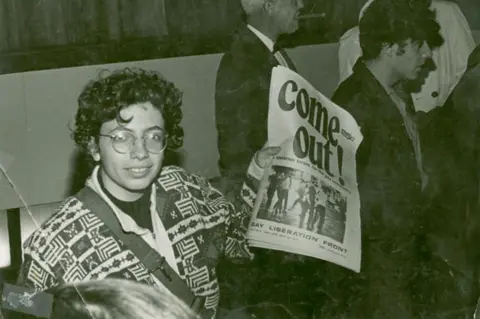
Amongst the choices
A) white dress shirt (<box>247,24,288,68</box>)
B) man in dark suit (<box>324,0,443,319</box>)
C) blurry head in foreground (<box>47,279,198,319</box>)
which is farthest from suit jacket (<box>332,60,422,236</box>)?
blurry head in foreground (<box>47,279,198,319</box>)

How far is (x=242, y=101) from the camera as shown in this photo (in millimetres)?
1450

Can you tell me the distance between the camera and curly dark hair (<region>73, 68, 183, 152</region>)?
1.37 meters

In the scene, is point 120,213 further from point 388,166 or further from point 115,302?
point 388,166

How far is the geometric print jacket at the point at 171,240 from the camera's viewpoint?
140 centimetres

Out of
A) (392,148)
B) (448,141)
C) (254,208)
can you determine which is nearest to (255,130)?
(254,208)

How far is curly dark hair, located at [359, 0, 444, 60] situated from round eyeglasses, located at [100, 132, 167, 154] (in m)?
0.36

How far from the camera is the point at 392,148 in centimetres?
156

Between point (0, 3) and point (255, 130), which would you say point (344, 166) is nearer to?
point (255, 130)

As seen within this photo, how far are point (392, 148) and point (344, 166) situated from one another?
93 millimetres

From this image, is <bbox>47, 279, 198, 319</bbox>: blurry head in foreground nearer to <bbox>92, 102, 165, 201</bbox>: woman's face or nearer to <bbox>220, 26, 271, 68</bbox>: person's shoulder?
<bbox>92, 102, 165, 201</bbox>: woman's face

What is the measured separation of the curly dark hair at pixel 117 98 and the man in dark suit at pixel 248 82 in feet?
0.27

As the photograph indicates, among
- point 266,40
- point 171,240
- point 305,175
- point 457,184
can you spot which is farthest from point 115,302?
point 457,184

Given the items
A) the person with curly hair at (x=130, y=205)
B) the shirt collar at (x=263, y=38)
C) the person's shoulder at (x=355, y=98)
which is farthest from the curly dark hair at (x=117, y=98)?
the person's shoulder at (x=355, y=98)

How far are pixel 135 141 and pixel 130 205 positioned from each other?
0.10 m
